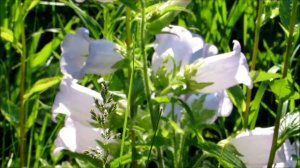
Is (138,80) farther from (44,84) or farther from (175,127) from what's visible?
(44,84)

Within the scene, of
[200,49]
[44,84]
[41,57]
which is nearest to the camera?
[200,49]

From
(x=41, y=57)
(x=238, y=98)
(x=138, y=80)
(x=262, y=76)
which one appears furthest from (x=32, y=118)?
(x=262, y=76)

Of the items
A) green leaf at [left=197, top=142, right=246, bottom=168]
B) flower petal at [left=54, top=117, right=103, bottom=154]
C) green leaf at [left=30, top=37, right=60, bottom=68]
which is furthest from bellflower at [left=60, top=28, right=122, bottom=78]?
green leaf at [left=30, top=37, right=60, bottom=68]

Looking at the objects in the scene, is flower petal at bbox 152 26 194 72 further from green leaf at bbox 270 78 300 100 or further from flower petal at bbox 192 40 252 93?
green leaf at bbox 270 78 300 100

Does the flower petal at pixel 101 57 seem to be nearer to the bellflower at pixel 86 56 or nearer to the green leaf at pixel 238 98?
the bellflower at pixel 86 56

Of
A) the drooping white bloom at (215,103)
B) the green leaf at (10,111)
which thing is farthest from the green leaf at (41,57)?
the drooping white bloom at (215,103)

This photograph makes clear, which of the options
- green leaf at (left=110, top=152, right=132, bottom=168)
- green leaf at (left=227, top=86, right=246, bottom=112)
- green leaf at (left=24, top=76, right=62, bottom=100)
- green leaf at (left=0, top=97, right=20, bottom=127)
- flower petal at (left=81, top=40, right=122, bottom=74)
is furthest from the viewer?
green leaf at (left=0, top=97, right=20, bottom=127)
